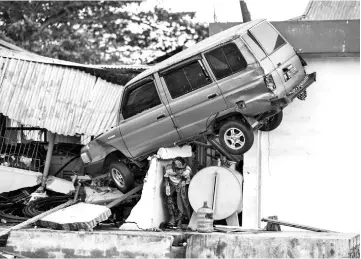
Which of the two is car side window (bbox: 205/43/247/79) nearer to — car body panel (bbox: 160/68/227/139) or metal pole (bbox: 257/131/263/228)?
car body panel (bbox: 160/68/227/139)

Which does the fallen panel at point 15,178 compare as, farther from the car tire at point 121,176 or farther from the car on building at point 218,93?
the car on building at point 218,93


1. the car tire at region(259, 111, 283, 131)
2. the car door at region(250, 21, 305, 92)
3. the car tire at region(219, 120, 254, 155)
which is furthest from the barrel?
the car door at region(250, 21, 305, 92)

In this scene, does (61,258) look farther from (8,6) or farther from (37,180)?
(8,6)

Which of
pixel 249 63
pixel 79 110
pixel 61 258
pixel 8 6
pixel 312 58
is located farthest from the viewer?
pixel 8 6

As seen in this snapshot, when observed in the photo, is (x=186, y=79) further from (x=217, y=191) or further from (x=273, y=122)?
(x=217, y=191)

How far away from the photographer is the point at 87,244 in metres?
11.0

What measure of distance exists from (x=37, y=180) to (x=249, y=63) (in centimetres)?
556

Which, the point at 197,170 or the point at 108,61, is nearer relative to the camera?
the point at 197,170

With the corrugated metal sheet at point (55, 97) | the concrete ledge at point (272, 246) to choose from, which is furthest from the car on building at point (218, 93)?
the concrete ledge at point (272, 246)

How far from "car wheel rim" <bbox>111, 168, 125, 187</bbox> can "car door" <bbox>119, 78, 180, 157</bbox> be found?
49cm

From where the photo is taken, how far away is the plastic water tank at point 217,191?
12.4 m

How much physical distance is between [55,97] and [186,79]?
3584 mm

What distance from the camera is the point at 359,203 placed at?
1212cm

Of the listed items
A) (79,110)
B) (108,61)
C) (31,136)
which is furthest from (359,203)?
(108,61)
